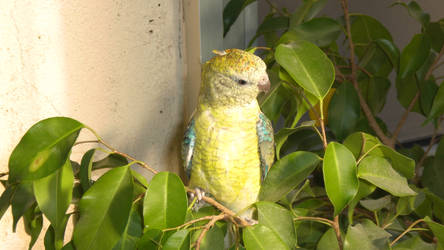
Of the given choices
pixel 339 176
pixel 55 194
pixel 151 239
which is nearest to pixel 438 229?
pixel 339 176

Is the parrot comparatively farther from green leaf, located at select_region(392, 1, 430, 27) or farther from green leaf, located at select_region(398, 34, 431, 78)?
green leaf, located at select_region(392, 1, 430, 27)

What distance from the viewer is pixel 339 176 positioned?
544mm

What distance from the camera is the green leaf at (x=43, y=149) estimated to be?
0.52 meters

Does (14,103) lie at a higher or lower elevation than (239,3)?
→ lower

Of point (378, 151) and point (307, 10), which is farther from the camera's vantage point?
point (307, 10)

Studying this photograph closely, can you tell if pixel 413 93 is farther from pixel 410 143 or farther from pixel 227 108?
Answer: pixel 410 143

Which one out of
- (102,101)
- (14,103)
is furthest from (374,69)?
(14,103)

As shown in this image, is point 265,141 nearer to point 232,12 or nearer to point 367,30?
point 232,12

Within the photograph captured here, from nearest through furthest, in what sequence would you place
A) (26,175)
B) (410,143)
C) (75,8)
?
1. (26,175)
2. (75,8)
3. (410,143)

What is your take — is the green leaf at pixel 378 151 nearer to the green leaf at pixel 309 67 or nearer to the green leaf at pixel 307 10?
the green leaf at pixel 309 67

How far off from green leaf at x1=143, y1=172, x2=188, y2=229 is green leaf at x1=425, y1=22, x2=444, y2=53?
0.61 m

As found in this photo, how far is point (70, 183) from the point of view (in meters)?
0.55

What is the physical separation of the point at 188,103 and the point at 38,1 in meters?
0.29

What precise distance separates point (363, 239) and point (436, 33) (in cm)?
48
